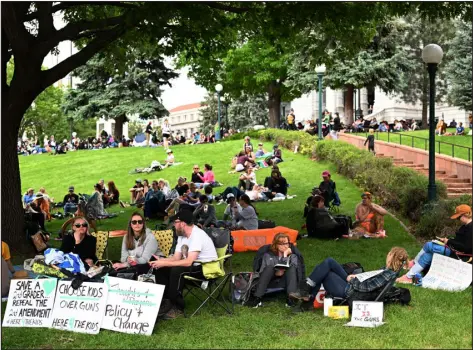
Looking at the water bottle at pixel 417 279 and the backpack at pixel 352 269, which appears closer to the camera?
the backpack at pixel 352 269

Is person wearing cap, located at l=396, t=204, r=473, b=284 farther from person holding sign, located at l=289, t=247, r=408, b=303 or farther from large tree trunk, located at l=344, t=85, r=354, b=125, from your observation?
large tree trunk, located at l=344, t=85, r=354, b=125

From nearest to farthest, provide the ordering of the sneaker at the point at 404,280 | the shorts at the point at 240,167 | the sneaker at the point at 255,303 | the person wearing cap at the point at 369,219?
1. the sneaker at the point at 255,303
2. the sneaker at the point at 404,280
3. the person wearing cap at the point at 369,219
4. the shorts at the point at 240,167

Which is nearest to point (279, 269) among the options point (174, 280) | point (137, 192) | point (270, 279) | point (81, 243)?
point (270, 279)

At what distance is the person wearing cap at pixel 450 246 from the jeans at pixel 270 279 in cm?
204

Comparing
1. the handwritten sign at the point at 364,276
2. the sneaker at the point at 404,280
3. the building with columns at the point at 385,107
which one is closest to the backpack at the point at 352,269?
the handwritten sign at the point at 364,276

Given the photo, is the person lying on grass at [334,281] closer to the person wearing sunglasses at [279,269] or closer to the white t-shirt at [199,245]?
the person wearing sunglasses at [279,269]

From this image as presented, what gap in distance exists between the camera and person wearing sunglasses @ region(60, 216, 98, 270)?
9289 millimetres

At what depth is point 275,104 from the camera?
50156 millimetres

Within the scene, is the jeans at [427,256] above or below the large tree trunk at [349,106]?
below

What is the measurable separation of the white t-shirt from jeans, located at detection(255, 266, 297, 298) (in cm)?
69

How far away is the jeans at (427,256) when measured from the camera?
9523 millimetres

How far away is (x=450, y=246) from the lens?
31.3 feet

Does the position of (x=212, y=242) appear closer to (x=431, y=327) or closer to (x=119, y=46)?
(x=431, y=327)

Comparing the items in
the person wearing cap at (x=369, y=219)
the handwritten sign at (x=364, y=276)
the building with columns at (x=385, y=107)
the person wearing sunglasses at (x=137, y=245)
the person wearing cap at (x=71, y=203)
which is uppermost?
the building with columns at (x=385, y=107)
